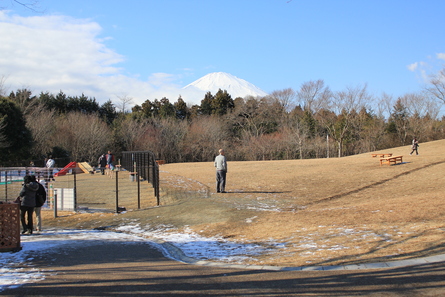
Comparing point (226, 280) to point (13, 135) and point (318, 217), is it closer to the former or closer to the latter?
point (318, 217)

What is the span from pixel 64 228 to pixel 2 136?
24923 mm

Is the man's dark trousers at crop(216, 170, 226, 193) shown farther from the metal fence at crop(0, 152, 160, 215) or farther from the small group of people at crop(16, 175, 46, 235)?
the small group of people at crop(16, 175, 46, 235)

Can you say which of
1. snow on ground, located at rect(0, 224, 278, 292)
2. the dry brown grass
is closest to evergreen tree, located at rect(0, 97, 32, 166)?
the dry brown grass

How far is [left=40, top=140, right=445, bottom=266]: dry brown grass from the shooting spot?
24.2 ft

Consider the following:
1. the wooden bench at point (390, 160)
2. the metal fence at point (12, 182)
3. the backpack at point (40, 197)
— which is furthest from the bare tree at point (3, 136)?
the wooden bench at point (390, 160)

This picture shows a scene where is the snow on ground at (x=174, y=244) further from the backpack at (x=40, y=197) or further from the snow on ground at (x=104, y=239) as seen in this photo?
the backpack at (x=40, y=197)

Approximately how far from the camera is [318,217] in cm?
1095

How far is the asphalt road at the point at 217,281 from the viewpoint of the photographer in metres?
5.26

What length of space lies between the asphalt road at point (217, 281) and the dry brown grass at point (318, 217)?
0.81m

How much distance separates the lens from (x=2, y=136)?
33.6m

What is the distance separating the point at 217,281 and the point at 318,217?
5774mm

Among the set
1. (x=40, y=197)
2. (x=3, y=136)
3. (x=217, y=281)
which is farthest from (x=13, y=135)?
(x=217, y=281)

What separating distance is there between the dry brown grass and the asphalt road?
811mm

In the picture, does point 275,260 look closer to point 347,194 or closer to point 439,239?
point 439,239
